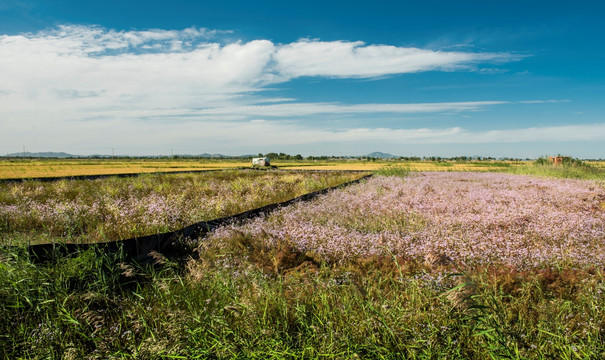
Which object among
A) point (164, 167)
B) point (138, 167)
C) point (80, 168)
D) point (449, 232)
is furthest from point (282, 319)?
point (138, 167)

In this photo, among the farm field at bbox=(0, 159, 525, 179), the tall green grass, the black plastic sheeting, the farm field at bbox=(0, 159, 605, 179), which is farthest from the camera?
the farm field at bbox=(0, 159, 525, 179)

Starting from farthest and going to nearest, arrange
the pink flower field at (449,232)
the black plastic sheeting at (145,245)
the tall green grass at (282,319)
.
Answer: the pink flower field at (449,232)
the black plastic sheeting at (145,245)
the tall green grass at (282,319)

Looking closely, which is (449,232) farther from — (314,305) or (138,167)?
(138,167)

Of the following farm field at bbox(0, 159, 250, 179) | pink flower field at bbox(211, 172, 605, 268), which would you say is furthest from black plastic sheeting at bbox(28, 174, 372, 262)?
farm field at bbox(0, 159, 250, 179)

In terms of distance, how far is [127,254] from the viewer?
16.4 ft

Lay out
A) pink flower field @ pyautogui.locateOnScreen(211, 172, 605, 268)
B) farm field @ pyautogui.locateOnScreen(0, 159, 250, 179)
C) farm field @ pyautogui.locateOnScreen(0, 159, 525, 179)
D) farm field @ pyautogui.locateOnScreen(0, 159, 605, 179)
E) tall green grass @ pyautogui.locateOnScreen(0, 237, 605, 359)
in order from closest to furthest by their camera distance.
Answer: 1. tall green grass @ pyautogui.locateOnScreen(0, 237, 605, 359)
2. pink flower field @ pyautogui.locateOnScreen(211, 172, 605, 268)
3. farm field @ pyautogui.locateOnScreen(0, 159, 250, 179)
4. farm field @ pyautogui.locateOnScreen(0, 159, 605, 179)
5. farm field @ pyautogui.locateOnScreen(0, 159, 525, 179)

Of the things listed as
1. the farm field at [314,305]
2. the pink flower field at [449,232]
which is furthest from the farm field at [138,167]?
the farm field at [314,305]

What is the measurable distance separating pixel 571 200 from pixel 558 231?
246 inches

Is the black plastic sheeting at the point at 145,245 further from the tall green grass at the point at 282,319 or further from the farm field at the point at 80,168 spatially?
the farm field at the point at 80,168

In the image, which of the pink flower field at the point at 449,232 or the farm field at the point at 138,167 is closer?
the pink flower field at the point at 449,232

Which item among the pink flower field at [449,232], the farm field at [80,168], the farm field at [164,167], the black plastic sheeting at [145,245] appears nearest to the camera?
the black plastic sheeting at [145,245]

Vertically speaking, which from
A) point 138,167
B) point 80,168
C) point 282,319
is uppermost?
point 282,319

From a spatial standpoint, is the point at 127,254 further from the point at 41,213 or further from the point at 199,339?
the point at 41,213

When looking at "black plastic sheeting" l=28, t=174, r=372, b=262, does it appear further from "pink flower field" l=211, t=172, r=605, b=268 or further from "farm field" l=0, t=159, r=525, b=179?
"farm field" l=0, t=159, r=525, b=179
